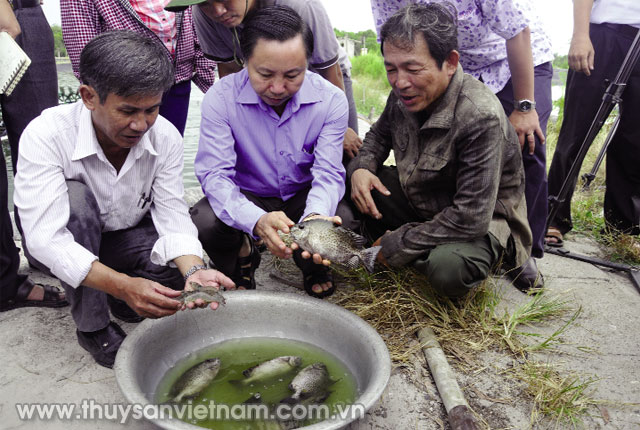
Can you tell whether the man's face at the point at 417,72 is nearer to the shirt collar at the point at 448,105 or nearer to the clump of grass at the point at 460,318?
the shirt collar at the point at 448,105

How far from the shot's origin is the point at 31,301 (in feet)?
10.3

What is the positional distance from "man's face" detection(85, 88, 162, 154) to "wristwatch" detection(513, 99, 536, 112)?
85.9 inches

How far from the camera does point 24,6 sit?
311cm

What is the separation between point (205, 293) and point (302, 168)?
124cm

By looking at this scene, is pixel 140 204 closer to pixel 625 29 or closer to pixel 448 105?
pixel 448 105

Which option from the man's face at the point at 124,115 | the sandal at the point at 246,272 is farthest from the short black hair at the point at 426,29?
the sandal at the point at 246,272

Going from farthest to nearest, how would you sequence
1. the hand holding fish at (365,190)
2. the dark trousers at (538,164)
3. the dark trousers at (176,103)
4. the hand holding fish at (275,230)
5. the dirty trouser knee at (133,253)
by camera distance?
the dark trousers at (176,103) < the dark trousers at (538,164) < the hand holding fish at (365,190) < the dirty trouser knee at (133,253) < the hand holding fish at (275,230)

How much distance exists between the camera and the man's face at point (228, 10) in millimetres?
2871

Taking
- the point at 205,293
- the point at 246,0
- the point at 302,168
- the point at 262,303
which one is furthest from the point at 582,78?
the point at 205,293

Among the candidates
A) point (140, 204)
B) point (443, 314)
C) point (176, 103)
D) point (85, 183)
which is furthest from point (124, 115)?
point (443, 314)

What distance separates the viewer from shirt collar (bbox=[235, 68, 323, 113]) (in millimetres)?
3004

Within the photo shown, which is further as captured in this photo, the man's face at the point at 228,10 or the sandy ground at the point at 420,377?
the man's face at the point at 228,10

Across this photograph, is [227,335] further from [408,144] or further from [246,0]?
[246,0]

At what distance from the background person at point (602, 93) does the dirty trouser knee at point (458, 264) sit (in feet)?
5.29
